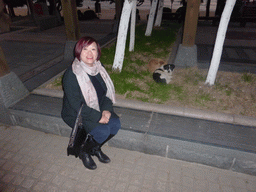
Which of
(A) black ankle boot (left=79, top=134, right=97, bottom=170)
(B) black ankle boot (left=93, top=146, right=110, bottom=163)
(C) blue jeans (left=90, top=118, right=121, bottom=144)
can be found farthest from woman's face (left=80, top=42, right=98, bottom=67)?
(B) black ankle boot (left=93, top=146, right=110, bottom=163)

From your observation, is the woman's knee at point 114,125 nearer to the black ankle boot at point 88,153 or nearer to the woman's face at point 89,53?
the black ankle boot at point 88,153

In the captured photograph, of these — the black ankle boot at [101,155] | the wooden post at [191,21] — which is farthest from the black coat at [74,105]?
the wooden post at [191,21]

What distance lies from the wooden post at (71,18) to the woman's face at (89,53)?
4.04 metres

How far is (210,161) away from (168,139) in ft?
2.35

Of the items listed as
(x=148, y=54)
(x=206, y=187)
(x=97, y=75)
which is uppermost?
(x=97, y=75)

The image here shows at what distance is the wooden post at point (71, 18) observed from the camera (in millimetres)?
5777

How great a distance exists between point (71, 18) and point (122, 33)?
2314 millimetres

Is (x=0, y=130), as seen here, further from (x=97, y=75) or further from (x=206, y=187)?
(x=206, y=187)

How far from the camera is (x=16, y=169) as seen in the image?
2.94 metres

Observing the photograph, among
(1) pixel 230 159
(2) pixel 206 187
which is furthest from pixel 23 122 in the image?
(1) pixel 230 159

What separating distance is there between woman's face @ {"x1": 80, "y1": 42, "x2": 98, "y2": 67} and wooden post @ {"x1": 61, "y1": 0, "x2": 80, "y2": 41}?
13.3ft

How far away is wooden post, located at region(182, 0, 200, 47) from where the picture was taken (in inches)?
185

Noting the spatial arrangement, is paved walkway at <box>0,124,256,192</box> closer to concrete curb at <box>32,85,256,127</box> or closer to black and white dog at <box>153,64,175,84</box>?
concrete curb at <box>32,85,256,127</box>

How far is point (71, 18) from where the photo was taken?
6.04 metres
